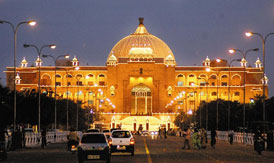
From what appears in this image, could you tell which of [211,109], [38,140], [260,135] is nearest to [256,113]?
[211,109]

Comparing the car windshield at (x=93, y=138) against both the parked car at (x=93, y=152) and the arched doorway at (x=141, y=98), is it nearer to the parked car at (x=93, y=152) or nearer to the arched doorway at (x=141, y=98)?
the parked car at (x=93, y=152)

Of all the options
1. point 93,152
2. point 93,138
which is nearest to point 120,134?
point 93,138

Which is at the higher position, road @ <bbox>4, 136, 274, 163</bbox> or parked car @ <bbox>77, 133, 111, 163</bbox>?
parked car @ <bbox>77, 133, 111, 163</bbox>

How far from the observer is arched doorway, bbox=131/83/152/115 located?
194 meters

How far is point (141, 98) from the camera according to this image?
194750mm

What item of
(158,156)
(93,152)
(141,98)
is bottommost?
(158,156)

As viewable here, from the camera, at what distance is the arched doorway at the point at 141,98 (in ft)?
637

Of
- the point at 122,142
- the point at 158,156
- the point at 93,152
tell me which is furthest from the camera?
the point at 122,142

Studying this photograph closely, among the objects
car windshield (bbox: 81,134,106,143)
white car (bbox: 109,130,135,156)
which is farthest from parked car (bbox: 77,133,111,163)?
white car (bbox: 109,130,135,156)

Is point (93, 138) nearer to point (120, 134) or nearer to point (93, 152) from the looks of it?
point (93, 152)

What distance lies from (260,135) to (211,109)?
264ft

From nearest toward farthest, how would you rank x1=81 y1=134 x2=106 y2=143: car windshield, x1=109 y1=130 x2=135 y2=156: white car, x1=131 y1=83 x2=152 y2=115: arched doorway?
x1=81 y1=134 x2=106 y2=143: car windshield < x1=109 y1=130 x2=135 y2=156: white car < x1=131 y1=83 x2=152 y2=115: arched doorway

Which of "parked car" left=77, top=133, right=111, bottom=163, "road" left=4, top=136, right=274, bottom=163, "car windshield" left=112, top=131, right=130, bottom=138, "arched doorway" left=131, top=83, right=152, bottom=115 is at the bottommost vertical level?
"road" left=4, top=136, right=274, bottom=163

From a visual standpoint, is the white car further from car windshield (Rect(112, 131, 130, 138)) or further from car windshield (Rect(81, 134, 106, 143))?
car windshield (Rect(81, 134, 106, 143))
